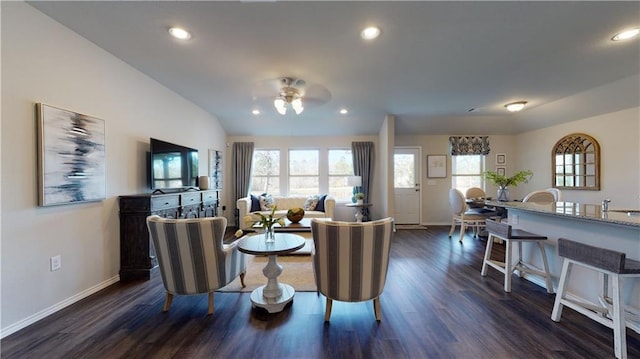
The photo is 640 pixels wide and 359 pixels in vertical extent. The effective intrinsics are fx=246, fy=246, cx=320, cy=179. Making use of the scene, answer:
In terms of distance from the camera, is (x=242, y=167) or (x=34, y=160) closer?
(x=34, y=160)

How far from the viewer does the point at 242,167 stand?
6293mm

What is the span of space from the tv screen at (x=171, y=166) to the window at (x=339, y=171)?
11.0 ft

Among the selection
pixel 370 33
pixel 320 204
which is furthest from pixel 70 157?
pixel 320 204

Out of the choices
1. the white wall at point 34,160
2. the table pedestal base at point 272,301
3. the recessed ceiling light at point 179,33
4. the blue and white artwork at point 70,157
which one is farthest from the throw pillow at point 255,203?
the recessed ceiling light at point 179,33

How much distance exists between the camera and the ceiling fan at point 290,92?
304cm

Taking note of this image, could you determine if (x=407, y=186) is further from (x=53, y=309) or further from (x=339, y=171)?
(x=53, y=309)

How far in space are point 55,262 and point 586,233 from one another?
4.91 meters

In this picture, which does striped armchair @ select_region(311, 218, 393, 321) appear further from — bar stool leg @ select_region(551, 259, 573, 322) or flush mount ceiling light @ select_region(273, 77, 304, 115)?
flush mount ceiling light @ select_region(273, 77, 304, 115)

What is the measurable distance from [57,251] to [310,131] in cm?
496

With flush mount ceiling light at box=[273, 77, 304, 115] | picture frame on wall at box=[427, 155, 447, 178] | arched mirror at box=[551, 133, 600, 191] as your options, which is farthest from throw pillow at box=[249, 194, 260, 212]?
arched mirror at box=[551, 133, 600, 191]

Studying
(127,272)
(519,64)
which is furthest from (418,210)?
(127,272)

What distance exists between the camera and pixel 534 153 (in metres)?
5.88

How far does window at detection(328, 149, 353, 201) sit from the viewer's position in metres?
6.56

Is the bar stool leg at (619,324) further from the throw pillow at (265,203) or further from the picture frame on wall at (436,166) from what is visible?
the throw pillow at (265,203)
